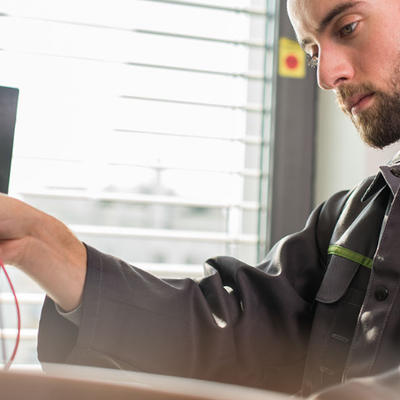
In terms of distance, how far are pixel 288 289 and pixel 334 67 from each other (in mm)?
541

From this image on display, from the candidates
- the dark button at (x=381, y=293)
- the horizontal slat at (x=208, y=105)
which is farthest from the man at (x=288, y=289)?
the horizontal slat at (x=208, y=105)

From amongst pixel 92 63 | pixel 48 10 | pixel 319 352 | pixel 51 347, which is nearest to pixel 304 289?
pixel 319 352

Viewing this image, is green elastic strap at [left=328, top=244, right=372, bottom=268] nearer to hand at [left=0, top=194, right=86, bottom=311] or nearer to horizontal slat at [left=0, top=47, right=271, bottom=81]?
hand at [left=0, top=194, right=86, bottom=311]

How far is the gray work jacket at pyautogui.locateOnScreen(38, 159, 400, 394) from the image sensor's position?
43.3 inches

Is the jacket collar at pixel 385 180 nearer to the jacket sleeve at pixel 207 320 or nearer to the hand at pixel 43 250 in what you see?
the jacket sleeve at pixel 207 320

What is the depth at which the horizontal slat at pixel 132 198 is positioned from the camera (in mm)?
1739

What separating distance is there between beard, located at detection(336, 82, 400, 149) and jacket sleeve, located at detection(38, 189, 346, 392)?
9.8 inches

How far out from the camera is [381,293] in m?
1.12

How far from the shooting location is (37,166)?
175 centimetres

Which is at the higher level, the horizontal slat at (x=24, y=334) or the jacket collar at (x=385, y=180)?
the jacket collar at (x=385, y=180)

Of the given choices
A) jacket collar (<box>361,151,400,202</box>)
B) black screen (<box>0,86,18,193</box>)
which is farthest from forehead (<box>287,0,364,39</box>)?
black screen (<box>0,86,18,193</box>)

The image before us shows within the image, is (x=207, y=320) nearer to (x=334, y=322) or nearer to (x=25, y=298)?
(x=334, y=322)

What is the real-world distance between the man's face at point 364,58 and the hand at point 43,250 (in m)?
0.75

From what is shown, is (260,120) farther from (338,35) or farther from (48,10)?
(48,10)
